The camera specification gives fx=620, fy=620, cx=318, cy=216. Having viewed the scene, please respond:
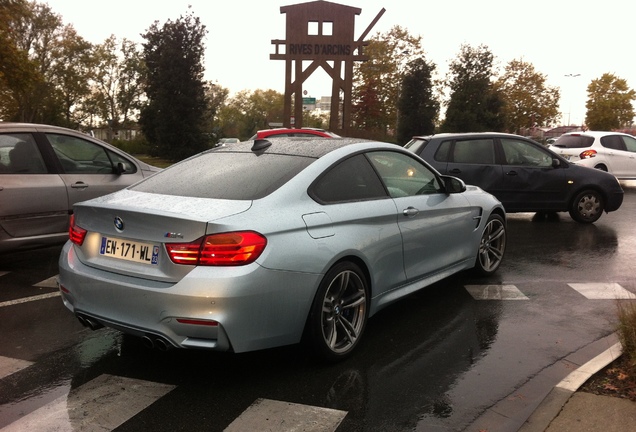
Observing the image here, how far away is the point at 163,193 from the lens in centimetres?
441

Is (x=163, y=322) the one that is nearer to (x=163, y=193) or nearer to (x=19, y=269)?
(x=163, y=193)

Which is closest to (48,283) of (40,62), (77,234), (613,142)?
(77,234)

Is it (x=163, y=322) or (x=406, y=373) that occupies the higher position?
(x=163, y=322)

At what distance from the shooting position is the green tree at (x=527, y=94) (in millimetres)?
61594

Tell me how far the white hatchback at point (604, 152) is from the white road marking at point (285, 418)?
1599 cm

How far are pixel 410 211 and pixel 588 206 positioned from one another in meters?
7.40

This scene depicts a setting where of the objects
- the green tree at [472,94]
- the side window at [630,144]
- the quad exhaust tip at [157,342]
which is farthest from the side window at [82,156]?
the green tree at [472,94]

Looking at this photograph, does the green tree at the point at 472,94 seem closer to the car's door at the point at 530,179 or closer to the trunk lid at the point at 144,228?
the car's door at the point at 530,179

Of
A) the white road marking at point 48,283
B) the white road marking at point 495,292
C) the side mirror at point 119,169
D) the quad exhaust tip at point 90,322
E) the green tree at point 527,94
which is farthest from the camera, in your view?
the green tree at point 527,94

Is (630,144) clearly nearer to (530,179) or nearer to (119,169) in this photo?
(530,179)

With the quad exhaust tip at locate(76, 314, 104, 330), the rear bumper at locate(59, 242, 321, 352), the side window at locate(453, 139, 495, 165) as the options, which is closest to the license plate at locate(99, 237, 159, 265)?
the rear bumper at locate(59, 242, 321, 352)

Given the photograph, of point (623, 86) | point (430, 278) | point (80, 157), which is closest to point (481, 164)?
point (430, 278)

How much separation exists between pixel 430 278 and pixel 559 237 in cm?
524

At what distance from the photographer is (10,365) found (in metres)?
4.41
